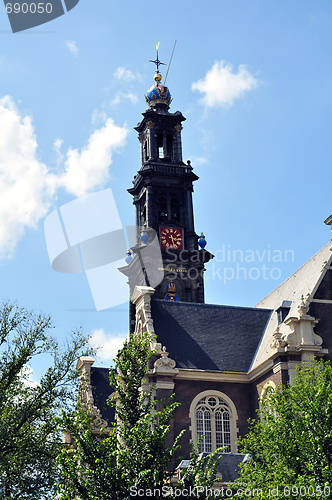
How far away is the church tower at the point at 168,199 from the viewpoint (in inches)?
2943

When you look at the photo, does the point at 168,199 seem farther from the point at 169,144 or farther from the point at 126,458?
the point at 126,458

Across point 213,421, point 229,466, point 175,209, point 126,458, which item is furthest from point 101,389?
point 126,458

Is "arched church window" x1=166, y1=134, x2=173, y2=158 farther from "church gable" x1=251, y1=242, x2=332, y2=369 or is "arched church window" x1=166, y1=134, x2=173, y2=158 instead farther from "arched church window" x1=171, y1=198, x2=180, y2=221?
"church gable" x1=251, y1=242, x2=332, y2=369

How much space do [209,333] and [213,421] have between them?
20.8 feet

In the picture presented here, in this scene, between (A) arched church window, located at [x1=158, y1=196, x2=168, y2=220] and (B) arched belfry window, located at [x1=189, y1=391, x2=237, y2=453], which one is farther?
(A) arched church window, located at [x1=158, y1=196, x2=168, y2=220]

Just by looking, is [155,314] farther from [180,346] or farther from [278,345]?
[278,345]

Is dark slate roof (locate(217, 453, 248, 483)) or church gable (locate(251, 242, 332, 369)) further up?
church gable (locate(251, 242, 332, 369))

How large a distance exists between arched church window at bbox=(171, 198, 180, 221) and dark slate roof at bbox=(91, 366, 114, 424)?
25.0 m

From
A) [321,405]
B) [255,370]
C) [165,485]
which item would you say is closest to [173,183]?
[255,370]

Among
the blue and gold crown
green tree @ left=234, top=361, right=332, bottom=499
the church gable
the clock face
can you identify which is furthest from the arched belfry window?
the blue and gold crown

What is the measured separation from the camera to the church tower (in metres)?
74.8

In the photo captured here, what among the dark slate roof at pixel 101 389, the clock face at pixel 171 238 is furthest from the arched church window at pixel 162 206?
the dark slate roof at pixel 101 389

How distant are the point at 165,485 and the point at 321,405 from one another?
829cm

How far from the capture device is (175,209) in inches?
3115
